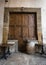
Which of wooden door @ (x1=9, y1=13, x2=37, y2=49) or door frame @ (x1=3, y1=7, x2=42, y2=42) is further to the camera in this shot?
wooden door @ (x1=9, y1=13, x2=37, y2=49)

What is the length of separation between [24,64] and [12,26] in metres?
3.11

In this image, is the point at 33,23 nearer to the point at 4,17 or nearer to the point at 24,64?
the point at 4,17

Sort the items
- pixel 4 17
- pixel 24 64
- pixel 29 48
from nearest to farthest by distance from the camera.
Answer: pixel 24 64, pixel 29 48, pixel 4 17

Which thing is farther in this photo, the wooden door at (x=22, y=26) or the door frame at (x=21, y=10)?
the wooden door at (x=22, y=26)

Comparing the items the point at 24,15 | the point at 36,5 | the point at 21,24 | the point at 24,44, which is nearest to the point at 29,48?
the point at 24,44

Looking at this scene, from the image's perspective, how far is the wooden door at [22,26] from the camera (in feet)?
20.7

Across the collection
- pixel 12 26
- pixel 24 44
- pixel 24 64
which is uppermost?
pixel 12 26

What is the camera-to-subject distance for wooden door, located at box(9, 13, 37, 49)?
630 cm

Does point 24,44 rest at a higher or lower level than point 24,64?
higher

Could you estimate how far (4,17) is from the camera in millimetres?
6062

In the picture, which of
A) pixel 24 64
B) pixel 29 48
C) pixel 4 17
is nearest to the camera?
pixel 24 64

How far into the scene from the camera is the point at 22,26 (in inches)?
249

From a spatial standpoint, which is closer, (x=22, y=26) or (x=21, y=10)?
(x=21, y=10)

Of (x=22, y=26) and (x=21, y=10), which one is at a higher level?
(x=21, y=10)
